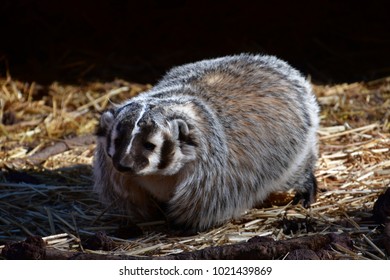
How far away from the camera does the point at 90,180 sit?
507 cm

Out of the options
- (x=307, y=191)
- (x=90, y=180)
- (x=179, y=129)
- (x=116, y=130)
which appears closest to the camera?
(x=116, y=130)

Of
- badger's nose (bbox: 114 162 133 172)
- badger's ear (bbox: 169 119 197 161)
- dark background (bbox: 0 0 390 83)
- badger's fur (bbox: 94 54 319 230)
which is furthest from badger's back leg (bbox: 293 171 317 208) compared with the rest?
dark background (bbox: 0 0 390 83)

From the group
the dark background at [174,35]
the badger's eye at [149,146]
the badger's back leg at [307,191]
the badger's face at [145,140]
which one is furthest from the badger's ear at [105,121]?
the dark background at [174,35]

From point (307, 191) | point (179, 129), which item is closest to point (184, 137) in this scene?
point (179, 129)

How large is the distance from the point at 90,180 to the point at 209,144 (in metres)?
1.38

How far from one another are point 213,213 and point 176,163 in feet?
1.33

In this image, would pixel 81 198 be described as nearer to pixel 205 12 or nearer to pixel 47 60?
pixel 47 60

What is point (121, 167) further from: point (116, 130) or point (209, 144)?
point (209, 144)

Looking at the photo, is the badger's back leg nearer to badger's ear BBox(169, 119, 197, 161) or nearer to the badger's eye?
badger's ear BBox(169, 119, 197, 161)

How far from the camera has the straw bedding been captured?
156 inches

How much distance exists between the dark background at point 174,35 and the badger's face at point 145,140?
3.42 m

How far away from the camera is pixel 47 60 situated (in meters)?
7.55

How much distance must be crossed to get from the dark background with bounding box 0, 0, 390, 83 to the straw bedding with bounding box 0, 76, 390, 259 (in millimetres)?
441
